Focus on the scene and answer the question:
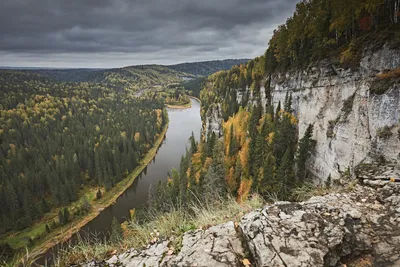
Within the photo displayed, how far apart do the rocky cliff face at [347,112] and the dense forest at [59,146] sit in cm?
4666

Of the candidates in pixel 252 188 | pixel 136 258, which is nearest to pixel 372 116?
pixel 252 188

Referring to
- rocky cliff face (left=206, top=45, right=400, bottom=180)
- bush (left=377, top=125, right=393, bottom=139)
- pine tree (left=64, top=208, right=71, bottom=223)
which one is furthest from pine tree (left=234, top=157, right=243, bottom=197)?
pine tree (left=64, top=208, right=71, bottom=223)

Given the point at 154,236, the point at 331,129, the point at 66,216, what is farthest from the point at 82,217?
the point at 331,129

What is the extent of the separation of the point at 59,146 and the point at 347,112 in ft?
293

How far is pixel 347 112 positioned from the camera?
20.4 m

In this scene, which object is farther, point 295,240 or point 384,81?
point 384,81

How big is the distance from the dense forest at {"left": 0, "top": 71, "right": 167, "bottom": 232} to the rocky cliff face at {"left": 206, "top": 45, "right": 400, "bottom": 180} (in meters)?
46.7

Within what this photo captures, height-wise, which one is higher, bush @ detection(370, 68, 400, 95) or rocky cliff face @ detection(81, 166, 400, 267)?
bush @ detection(370, 68, 400, 95)

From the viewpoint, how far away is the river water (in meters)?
40.3

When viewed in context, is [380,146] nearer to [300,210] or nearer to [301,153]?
[301,153]

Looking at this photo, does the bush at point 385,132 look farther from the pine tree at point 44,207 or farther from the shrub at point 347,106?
the pine tree at point 44,207

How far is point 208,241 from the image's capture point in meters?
4.11

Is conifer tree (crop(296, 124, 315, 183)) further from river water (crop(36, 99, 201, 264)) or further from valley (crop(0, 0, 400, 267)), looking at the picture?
river water (crop(36, 99, 201, 264))

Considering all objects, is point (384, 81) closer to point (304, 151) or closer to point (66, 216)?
point (304, 151)
